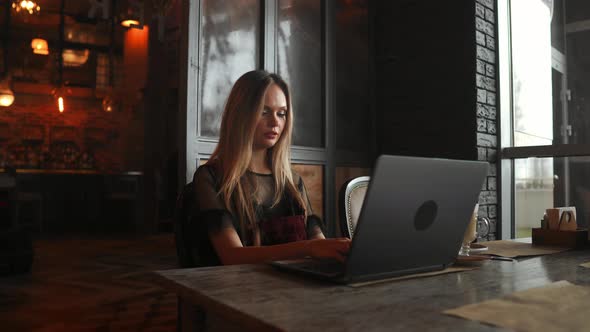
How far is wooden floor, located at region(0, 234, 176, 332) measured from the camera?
2512mm

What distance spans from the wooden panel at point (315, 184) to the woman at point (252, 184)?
1453 millimetres

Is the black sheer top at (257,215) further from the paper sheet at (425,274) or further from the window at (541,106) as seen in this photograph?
the window at (541,106)

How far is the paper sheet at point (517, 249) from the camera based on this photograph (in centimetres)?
132

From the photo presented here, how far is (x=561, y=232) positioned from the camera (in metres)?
1.54

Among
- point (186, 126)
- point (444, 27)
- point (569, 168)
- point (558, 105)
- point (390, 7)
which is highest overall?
point (390, 7)

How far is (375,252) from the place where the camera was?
849 millimetres

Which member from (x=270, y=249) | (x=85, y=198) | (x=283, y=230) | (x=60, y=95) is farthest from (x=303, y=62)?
(x=60, y=95)

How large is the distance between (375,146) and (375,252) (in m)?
2.77

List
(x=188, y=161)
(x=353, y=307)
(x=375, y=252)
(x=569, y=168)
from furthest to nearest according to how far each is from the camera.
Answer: (x=569, y=168), (x=188, y=161), (x=375, y=252), (x=353, y=307)

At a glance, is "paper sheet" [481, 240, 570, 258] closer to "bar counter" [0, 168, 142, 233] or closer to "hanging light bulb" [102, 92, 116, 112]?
"bar counter" [0, 168, 142, 233]

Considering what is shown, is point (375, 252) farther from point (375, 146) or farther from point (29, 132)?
point (29, 132)

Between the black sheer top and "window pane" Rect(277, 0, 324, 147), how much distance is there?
5.09 ft

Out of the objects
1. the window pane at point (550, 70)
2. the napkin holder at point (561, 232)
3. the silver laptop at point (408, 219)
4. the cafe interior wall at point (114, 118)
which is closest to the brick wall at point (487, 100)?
the window pane at point (550, 70)

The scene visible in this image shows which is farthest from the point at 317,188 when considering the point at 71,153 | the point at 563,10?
the point at 71,153
